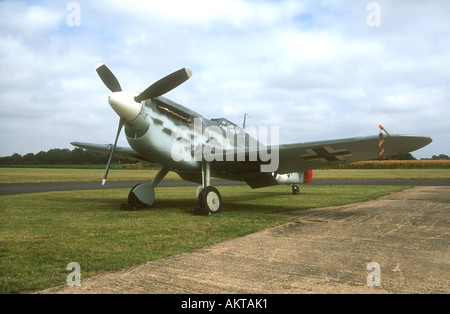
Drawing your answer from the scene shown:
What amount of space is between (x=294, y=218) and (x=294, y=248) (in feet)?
9.75

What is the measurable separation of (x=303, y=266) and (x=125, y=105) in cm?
546

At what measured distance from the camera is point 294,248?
4.79 m

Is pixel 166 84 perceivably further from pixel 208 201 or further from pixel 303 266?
pixel 303 266

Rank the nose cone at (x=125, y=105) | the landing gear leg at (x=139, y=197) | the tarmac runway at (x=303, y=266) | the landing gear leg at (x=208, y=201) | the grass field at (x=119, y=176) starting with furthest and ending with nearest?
the grass field at (x=119, y=176)
the landing gear leg at (x=139, y=197)
the landing gear leg at (x=208, y=201)
the nose cone at (x=125, y=105)
the tarmac runway at (x=303, y=266)

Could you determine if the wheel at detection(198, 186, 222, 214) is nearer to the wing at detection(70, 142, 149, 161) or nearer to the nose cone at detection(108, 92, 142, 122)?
the nose cone at detection(108, 92, 142, 122)

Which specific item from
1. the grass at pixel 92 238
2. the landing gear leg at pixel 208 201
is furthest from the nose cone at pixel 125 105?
the landing gear leg at pixel 208 201

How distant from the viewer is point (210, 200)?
845 centimetres

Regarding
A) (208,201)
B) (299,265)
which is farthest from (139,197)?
(299,265)

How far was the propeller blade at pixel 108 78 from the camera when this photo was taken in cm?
833

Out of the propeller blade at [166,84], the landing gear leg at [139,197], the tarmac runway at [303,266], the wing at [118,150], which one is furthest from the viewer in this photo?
the wing at [118,150]

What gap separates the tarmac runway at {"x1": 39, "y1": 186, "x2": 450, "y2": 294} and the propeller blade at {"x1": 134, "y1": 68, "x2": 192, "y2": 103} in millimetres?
4074

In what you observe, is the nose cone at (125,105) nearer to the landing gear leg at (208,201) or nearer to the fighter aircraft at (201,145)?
the fighter aircraft at (201,145)

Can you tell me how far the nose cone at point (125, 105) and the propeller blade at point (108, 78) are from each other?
2.96 feet
